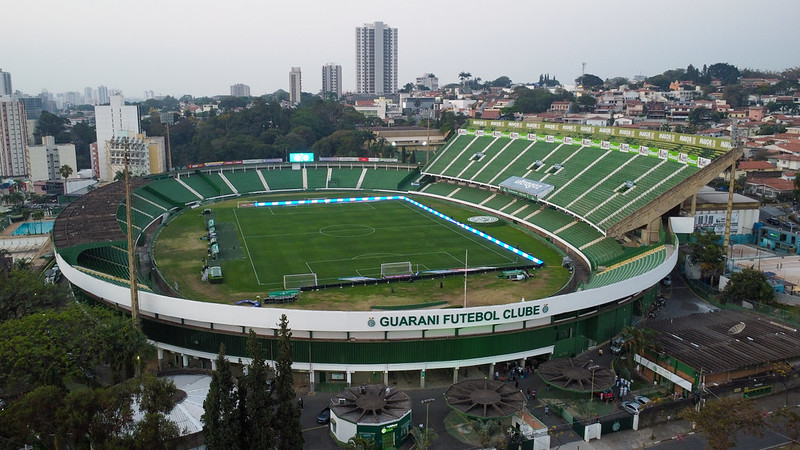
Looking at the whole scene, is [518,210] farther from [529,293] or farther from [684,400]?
[684,400]

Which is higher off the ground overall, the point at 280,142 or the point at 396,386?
the point at 280,142

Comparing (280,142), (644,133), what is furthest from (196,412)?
(280,142)

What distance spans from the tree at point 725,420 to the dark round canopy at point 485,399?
8161 millimetres

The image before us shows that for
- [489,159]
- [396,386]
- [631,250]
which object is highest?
[489,159]

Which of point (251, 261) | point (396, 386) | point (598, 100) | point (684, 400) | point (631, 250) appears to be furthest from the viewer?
point (598, 100)

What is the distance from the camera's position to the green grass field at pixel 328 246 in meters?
54.2

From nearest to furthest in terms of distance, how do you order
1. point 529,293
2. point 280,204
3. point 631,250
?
point 529,293 → point 631,250 → point 280,204

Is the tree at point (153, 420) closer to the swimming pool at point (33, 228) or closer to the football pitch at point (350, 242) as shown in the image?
the football pitch at point (350, 242)

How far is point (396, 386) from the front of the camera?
37438 mm

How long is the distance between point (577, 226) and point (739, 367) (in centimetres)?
3241

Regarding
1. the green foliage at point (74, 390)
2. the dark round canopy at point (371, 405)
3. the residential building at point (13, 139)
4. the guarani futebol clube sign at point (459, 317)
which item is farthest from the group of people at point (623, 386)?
the residential building at point (13, 139)

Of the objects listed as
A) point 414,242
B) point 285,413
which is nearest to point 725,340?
point 285,413

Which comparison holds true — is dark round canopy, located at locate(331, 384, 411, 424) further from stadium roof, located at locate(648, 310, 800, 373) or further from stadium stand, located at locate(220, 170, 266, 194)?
stadium stand, located at locate(220, 170, 266, 194)

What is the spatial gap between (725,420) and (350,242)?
45416 mm
